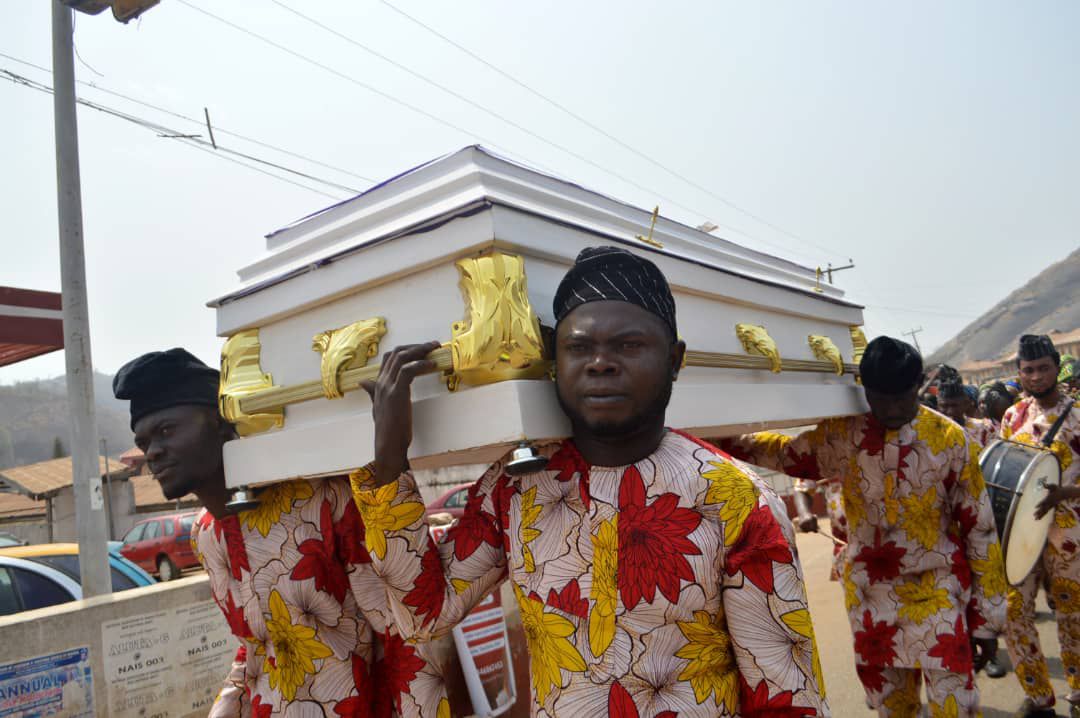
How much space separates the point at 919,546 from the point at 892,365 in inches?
29.0

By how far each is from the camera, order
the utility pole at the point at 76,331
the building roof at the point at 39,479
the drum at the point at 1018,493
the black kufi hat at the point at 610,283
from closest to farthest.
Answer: the black kufi hat at the point at 610,283
the drum at the point at 1018,493
the utility pole at the point at 76,331
the building roof at the point at 39,479

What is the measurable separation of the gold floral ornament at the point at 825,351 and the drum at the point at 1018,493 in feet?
3.57

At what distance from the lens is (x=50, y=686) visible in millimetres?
2986

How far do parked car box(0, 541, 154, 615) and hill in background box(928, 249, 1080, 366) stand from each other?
7123 centimetres

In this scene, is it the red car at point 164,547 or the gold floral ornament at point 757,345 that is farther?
the red car at point 164,547

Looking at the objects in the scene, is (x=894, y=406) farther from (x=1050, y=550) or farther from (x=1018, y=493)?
(x=1050, y=550)

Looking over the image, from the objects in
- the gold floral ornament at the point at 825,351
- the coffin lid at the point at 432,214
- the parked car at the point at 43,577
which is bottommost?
the parked car at the point at 43,577

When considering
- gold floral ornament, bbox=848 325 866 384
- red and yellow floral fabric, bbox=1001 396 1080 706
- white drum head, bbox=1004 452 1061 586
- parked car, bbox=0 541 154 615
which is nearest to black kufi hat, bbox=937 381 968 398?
red and yellow floral fabric, bbox=1001 396 1080 706

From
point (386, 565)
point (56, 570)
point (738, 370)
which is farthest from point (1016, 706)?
point (56, 570)

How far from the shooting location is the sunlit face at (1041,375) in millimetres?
4008

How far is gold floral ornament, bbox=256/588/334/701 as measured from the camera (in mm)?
1767

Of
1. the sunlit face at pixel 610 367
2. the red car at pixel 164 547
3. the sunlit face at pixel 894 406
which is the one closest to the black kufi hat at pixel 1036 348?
the sunlit face at pixel 894 406

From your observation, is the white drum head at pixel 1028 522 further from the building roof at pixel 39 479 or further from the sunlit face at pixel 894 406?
the building roof at pixel 39 479

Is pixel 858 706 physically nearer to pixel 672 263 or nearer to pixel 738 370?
pixel 738 370
